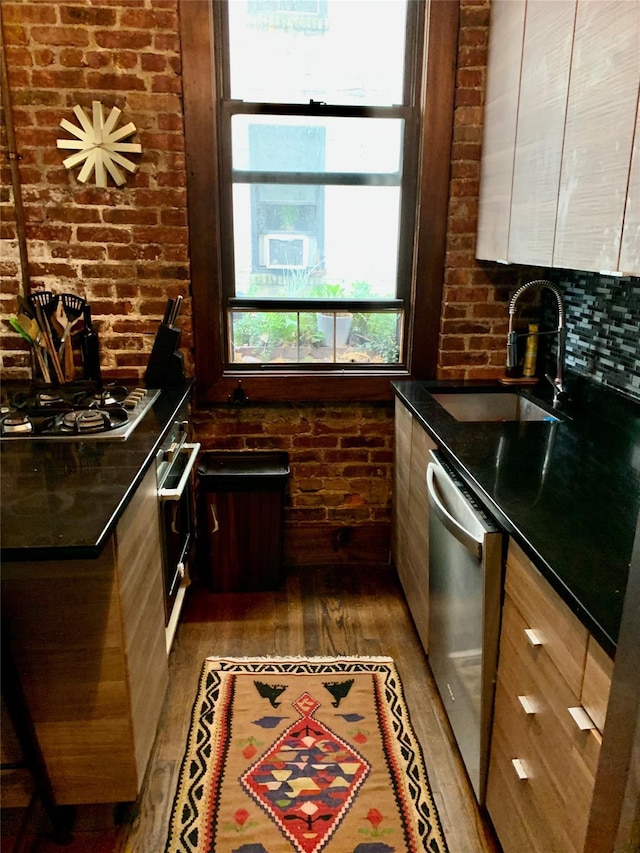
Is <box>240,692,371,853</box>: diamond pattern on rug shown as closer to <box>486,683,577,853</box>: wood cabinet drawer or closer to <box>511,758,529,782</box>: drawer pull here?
<box>486,683,577,853</box>: wood cabinet drawer

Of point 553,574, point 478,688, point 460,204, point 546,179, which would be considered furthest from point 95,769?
point 460,204

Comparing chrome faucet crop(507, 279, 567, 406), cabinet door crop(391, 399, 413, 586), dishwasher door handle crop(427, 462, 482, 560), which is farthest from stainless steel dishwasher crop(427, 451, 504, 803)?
chrome faucet crop(507, 279, 567, 406)

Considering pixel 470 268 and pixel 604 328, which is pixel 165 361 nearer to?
pixel 470 268

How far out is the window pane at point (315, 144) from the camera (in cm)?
255

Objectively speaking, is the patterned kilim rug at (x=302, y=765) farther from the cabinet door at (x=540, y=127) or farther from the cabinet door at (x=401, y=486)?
the cabinet door at (x=540, y=127)

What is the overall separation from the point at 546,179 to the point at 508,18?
76cm

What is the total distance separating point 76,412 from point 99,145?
107cm

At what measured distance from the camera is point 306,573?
9.52 feet

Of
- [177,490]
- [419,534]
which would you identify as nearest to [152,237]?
[177,490]

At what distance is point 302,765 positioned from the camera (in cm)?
183

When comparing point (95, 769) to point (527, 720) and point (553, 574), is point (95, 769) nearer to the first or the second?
point (527, 720)

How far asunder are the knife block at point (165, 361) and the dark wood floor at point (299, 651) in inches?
36.7

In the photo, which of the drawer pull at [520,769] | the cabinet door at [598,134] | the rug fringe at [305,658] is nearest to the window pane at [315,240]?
the cabinet door at [598,134]

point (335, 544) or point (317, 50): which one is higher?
point (317, 50)
